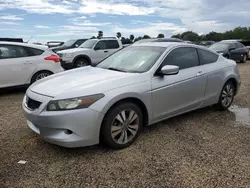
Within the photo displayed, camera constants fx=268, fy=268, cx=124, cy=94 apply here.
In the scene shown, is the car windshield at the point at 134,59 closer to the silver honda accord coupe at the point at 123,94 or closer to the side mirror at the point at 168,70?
the silver honda accord coupe at the point at 123,94

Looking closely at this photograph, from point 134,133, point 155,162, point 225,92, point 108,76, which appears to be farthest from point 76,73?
point 225,92

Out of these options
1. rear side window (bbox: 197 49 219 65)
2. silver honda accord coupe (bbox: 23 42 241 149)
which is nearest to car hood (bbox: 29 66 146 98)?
silver honda accord coupe (bbox: 23 42 241 149)

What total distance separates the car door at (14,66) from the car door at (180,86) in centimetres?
443

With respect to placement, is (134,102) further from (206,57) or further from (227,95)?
(227,95)

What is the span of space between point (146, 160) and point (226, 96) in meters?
2.89

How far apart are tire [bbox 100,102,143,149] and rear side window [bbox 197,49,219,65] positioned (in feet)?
6.37

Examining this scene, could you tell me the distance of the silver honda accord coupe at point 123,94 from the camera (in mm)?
3395

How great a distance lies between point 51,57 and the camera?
7727mm

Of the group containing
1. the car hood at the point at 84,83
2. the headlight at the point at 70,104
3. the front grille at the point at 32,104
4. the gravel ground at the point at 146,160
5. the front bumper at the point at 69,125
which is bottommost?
the gravel ground at the point at 146,160

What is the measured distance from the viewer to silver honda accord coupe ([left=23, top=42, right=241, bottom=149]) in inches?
134

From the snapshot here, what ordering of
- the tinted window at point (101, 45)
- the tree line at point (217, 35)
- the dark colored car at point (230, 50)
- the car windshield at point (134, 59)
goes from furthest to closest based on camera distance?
the tree line at point (217, 35) → the dark colored car at point (230, 50) → the tinted window at point (101, 45) → the car windshield at point (134, 59)

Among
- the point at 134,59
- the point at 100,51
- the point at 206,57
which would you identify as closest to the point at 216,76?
the point at 206,57

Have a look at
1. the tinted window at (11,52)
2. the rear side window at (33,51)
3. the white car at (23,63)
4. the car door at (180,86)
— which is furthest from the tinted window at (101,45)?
the car door at (180,86)

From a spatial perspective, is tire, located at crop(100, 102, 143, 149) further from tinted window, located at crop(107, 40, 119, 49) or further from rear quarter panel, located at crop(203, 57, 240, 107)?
tinted window, located at crop(107, 40, 119, 49)
